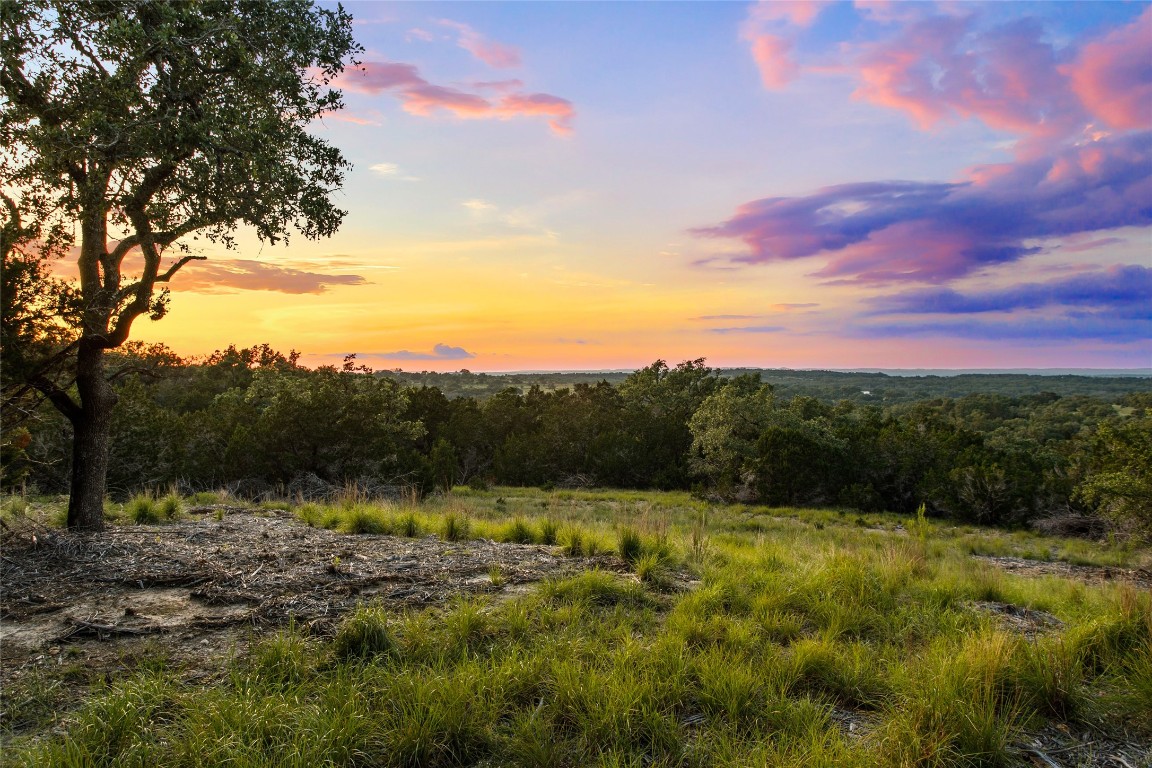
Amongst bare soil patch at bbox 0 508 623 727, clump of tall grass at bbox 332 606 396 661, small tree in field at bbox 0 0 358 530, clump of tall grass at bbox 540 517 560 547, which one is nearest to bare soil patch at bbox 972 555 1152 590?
clump of tall grass at bbox 540 517 560 547

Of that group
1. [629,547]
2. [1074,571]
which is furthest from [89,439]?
[1074,571]

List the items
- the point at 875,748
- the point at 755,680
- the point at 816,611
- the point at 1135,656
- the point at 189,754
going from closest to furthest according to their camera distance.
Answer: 1. the point at 189,754
2. the point at 875,748
3. the point at 755,680
4. the point at 1135,656
5. the point at 816,611

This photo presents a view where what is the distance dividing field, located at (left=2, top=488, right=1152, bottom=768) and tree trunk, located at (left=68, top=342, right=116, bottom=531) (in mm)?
559

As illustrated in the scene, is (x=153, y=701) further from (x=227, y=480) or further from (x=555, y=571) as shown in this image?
(x=227, y=480)

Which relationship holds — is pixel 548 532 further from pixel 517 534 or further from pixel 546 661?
pixel 546 661

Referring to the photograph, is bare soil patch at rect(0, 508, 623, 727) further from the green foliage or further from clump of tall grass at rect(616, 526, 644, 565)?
the green foliage

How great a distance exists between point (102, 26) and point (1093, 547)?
24.4 meters

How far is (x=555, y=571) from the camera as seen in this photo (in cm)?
687

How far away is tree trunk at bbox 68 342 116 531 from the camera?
7.61 m

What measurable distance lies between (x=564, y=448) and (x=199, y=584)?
29390mm

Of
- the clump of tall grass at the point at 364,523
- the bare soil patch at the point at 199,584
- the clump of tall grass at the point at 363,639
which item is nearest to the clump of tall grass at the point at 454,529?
the bare soil patch at the point at 199,584

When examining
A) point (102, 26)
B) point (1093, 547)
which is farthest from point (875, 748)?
point (1093, 547)

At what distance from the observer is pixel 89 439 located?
7.71 metres

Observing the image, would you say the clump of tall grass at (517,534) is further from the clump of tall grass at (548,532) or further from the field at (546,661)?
the field at (546,661)
